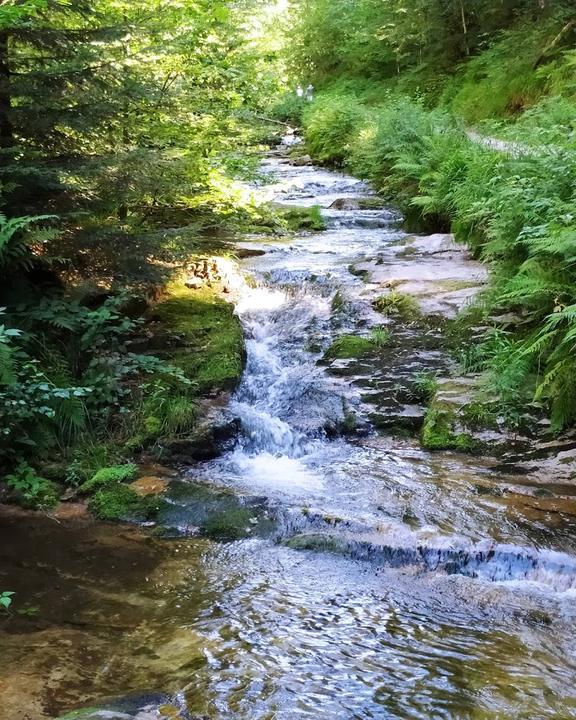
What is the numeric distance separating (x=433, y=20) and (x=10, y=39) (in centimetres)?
1638

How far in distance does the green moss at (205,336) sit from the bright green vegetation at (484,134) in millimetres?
2191

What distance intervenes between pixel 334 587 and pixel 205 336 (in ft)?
13.3

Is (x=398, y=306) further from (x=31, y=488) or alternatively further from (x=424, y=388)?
(x=31, y=488)

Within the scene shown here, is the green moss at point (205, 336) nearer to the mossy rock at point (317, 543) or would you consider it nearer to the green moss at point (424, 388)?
the green moss at point (424, 388)

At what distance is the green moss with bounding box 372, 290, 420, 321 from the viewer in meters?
8.45

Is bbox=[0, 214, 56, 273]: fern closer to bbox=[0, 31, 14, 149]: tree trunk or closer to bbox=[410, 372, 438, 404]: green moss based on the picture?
bbox=[0, 31, 14, 149]: tree trunk

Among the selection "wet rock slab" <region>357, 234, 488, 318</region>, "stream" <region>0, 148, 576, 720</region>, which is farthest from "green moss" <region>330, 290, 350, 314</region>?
"stream" <region>0, 148, 576, 720</region>

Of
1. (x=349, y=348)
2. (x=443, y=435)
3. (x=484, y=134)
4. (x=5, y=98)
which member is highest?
(x=484, y=134)

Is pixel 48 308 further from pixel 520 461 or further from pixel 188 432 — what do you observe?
pixel 520 461

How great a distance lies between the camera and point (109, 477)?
19.5ft

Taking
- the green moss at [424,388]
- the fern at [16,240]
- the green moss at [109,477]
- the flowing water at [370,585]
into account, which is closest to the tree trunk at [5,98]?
the fern at [16,240]

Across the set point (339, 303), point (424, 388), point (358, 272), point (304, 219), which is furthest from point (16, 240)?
point (304, 219)

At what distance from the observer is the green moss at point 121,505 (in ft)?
18.2

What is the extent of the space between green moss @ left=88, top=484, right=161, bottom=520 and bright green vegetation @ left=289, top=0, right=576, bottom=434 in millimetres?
3494
